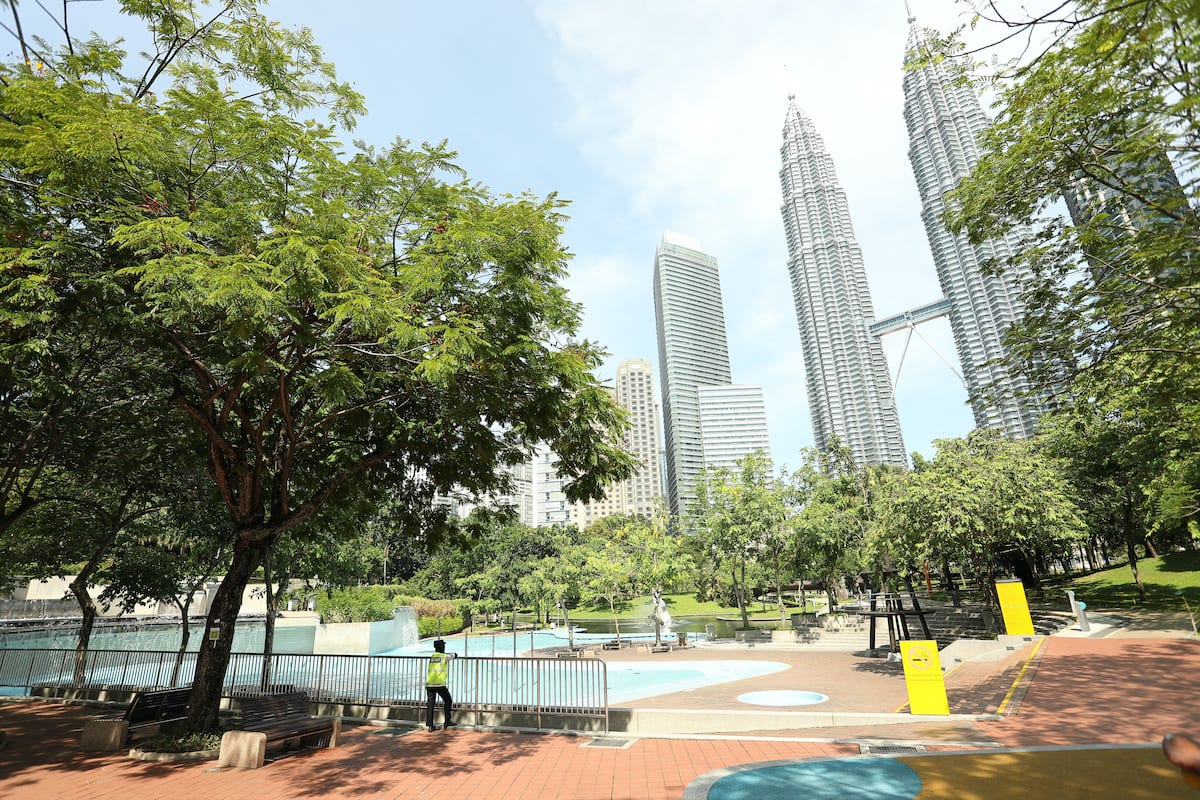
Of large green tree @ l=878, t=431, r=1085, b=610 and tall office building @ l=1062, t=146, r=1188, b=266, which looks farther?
large green tree @ l=878, t=431, r=1085, b=610

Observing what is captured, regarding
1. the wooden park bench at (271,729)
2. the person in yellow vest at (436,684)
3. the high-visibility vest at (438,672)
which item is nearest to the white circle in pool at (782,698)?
the person in yellow vest at (436,684)

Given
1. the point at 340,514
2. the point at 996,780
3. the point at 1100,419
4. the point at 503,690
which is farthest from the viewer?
the point at 1100,419

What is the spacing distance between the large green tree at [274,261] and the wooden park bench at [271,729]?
91cm

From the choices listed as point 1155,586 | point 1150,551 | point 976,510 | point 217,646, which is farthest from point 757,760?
point 1150,551

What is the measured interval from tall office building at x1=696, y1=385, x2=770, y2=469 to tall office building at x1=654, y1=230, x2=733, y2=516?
4.11m

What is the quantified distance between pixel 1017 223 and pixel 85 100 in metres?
12.9

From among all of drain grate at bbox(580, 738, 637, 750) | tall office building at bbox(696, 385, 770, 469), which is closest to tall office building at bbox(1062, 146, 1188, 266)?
drain grate at bbox(580, 738, 637, 750)

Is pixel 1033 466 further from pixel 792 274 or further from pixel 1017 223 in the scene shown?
pixel 792 274

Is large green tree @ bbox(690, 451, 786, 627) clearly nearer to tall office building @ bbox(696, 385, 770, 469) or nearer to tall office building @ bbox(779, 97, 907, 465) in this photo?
tall office building @ bbox(779, 97, 907, 465)

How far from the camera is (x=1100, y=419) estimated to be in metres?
28.8

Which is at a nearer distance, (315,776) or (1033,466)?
(315,776)

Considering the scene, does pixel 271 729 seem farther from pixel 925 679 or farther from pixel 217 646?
pixel 925 679

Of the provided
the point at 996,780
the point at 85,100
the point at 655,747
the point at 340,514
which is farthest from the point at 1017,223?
the point at 340,514

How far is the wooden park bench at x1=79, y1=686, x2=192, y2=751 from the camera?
9.80 m
